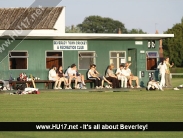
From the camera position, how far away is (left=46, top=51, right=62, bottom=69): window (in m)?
32.5

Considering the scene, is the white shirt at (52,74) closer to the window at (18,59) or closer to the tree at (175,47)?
the window at (18,59)

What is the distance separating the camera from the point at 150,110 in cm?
1770

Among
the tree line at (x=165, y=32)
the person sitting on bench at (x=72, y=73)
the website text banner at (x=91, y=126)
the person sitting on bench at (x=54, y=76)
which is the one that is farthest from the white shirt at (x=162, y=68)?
the tree line at (x=165, y=32)

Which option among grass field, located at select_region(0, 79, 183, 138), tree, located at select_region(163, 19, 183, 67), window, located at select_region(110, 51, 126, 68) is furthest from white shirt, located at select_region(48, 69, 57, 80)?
tree, located at select_region(163, 19, 183, 67)

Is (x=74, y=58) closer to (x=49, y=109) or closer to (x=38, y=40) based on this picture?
(x=38, y=40)

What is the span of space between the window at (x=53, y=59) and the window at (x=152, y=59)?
5044mm

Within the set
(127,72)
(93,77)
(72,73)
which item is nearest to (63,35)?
(72,73)

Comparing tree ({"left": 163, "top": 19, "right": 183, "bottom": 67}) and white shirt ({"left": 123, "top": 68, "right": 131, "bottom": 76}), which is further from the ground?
tree ({"left": 163, "top": 19, "right": 183, "bottom": 67})

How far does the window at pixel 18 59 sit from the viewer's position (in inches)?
1266

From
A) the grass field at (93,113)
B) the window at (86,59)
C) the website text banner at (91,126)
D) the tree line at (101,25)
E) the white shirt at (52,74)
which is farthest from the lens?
the tree line at (101,25)

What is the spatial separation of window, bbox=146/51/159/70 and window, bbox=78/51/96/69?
320 centimetres

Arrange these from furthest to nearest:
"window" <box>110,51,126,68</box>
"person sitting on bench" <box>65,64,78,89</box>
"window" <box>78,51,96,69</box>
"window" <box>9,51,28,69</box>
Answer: "window" <box>110,51,126,68</box> < "window" <box>78,51,96,69</box> < "window" <box>9,51,28,69</box> < "person sitting on bench" <box>65,64,78,89</box>

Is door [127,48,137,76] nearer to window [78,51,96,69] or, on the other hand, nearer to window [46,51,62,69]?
window [78,51,96,69]

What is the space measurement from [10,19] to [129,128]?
42.8m
